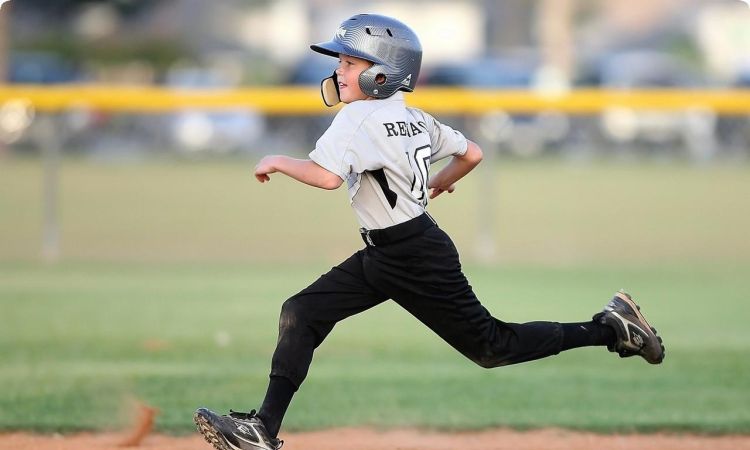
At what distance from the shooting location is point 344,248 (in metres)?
15.7

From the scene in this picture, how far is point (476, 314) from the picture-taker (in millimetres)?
5926

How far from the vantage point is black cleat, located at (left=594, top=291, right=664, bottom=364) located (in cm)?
631

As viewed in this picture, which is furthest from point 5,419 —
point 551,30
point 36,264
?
point 551,30

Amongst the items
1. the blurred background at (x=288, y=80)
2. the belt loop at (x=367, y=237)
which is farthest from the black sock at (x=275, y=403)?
the blurred background at (x=288, y=80)

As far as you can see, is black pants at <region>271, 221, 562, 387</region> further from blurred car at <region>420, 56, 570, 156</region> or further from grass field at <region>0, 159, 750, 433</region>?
blurred car at <region>420, 56, 570, 156</region>

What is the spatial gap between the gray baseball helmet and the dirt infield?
1885 millimetres

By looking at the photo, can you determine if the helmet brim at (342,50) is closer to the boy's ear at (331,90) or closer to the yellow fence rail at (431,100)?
the boy's ear at (331,90)

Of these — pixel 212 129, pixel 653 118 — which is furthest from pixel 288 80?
pixel 653 118

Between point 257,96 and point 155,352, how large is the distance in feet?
20.5

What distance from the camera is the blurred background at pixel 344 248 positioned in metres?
8.02

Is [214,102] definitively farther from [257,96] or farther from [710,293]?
[710,293]

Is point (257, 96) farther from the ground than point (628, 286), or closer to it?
farther from the ground

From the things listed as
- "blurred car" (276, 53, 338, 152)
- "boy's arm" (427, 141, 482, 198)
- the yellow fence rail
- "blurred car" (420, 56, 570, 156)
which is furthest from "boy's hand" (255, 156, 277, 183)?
"blurred car" (276, 53, 338, 152)

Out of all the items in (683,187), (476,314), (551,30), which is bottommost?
(476,314)
